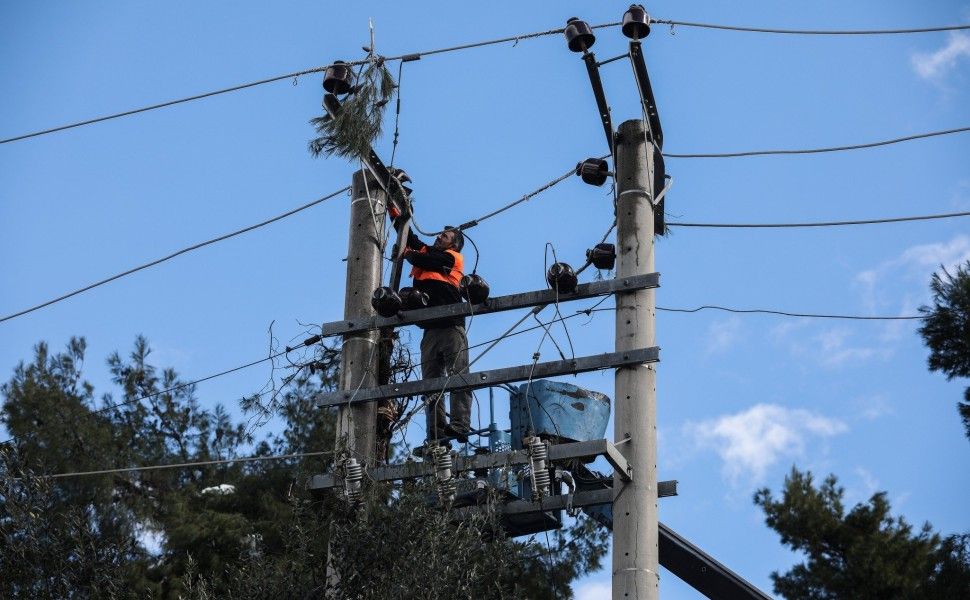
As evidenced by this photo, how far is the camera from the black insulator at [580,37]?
10.6 metres

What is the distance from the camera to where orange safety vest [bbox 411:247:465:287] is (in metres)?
11.5

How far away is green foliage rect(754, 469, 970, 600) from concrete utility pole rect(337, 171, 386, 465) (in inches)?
344

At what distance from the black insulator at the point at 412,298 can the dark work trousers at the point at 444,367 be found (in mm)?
368

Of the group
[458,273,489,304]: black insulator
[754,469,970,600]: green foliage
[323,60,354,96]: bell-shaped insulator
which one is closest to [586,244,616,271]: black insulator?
[458,273,489,304]: black insulator

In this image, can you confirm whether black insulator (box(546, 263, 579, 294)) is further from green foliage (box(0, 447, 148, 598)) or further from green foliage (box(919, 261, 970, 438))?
green foliage (box(919, 261, 970, 438))

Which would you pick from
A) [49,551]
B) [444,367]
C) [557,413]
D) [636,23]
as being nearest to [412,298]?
[444,367]

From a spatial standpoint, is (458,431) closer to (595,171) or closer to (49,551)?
(595,171)

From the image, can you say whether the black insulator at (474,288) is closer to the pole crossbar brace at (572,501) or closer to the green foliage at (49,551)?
the pole crossbar brace at (572,501)

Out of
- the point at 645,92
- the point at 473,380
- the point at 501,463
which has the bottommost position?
the point at 501,463

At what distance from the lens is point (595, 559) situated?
17703mm

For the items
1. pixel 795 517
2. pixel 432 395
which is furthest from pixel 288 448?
pixel 432 395

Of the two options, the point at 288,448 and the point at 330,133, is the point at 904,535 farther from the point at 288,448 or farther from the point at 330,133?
the point at 330,133

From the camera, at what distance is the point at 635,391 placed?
952 cm

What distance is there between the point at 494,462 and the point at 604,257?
71.6 inches
